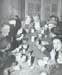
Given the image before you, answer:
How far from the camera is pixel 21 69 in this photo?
5.08ft

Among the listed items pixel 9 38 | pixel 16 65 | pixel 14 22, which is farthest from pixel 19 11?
pixel 16 65

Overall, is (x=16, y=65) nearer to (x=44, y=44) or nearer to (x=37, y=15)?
(x=44, y=44)

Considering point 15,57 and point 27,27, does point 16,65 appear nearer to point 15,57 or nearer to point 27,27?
point 15,57

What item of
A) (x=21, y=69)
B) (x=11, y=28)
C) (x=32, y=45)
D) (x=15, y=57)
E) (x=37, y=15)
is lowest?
A: (x=21, y=69)


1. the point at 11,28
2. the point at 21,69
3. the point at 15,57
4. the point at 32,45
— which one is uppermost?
the point at 11,28

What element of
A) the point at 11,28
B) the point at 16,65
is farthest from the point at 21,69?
the point at 11,28

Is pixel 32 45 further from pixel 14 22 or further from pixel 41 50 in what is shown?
pixel 14 22

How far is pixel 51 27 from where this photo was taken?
5.24ft

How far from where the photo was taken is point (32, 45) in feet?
5.18

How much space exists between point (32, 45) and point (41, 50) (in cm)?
11

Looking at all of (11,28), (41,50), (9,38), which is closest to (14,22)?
(11,28)

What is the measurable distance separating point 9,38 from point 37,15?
1.28 ft

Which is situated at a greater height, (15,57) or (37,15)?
(37,15)

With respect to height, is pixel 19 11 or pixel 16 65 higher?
pixel 19 11
